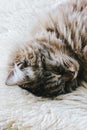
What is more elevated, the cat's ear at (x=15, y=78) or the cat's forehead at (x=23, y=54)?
the cat's forehead at (x=23, y=54)

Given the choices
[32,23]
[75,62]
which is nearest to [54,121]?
[75,62]

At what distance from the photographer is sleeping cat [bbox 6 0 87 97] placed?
125 cm

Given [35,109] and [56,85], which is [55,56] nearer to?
[56,85]

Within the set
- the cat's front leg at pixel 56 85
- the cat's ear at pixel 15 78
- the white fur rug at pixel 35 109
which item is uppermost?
the cat's ear at pixel 15 78

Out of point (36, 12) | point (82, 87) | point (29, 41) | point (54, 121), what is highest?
point (36, 12)

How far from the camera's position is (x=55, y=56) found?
1273mm

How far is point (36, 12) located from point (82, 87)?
45cm

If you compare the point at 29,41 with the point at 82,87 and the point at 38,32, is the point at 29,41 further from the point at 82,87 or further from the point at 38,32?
the point at 82,87

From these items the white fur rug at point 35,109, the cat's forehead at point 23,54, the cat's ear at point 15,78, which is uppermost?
the cat's forehead at point 23,54

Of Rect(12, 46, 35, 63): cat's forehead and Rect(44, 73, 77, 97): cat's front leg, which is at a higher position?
Rect(12, 46, 35, 63): cat's forehead

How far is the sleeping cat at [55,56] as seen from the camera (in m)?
1.25

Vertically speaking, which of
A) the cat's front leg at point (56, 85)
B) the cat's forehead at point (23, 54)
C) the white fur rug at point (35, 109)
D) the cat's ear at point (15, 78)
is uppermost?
the cat's forehead at point (23, 54)

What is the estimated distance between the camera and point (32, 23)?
1540mm

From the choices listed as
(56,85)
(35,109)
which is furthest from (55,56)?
(35,109)
